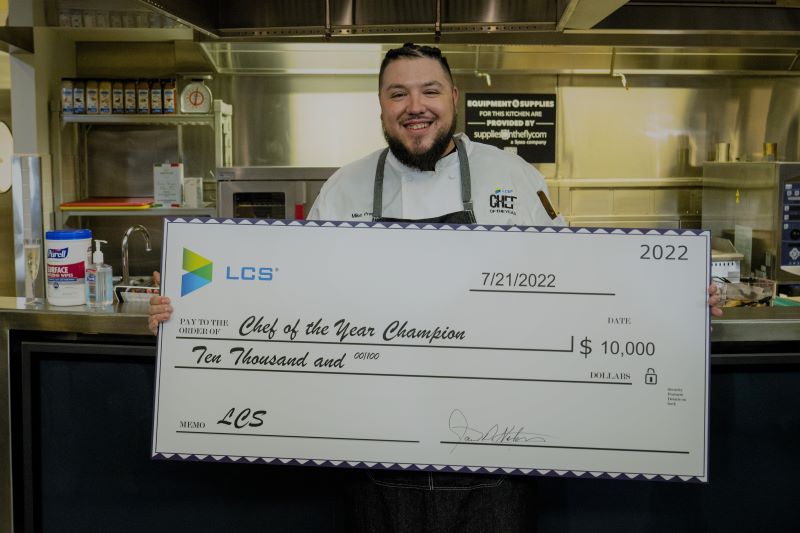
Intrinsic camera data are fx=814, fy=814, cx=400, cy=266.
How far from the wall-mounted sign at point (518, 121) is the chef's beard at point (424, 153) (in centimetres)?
317

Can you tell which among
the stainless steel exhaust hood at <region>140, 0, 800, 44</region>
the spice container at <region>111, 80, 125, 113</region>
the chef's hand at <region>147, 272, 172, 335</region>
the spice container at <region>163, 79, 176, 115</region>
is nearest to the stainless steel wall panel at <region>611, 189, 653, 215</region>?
the stainless steel exhaust hood at <region>140, 0, 800, 44</region>

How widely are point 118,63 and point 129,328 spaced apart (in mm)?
3714

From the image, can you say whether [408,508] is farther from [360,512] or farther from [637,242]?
[637,242]

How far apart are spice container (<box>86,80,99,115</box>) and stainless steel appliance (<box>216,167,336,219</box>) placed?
81 cm

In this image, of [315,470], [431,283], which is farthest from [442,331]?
[315,470]

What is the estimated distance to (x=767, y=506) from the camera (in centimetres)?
197

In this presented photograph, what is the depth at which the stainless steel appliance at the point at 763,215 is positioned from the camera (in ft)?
14.1

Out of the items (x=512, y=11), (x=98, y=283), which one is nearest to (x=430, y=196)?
(x=98, y=283)

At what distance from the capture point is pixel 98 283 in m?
1.99

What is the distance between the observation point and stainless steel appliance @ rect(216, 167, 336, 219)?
4531mm

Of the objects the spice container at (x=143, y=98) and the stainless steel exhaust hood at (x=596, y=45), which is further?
the spice container at (x=143, y=98)

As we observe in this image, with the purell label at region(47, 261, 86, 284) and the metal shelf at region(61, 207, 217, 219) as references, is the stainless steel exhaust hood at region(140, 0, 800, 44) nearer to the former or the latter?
the purell label at region(47, 261, 86, 284)

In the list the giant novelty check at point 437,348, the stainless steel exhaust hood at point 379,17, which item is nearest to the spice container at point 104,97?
the stainless steel exhaust hood at point 379,17

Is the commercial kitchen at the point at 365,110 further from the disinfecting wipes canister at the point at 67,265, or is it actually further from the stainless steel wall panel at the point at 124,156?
the disinfecting wipes canister at the point at 67,265
